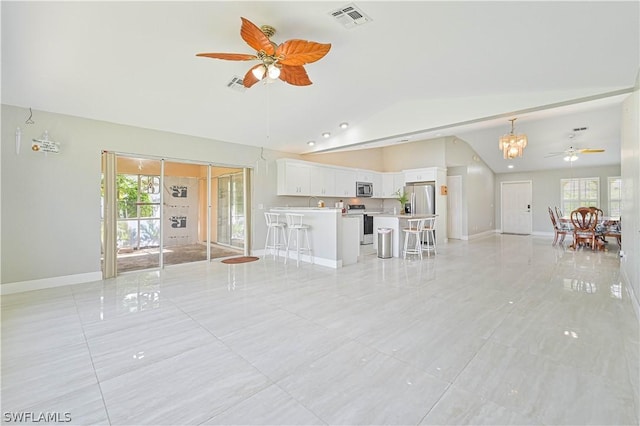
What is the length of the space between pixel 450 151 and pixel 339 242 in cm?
553

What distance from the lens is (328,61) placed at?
12.2 feet

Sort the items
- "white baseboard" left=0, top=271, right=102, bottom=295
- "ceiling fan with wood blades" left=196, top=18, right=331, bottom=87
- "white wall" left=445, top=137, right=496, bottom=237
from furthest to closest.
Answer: "white wall" left=445, top=137, right=496, bottom=237
"white baseboard" left=0, top=271, right=102, bottom=295
"ceiling fan with wood blades" left=196, top=18, right=331, bottom=87

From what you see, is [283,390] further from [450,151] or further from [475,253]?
[450,151]

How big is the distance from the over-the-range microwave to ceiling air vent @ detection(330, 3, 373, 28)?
5.82m

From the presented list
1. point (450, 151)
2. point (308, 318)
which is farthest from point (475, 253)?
point (308, 318)

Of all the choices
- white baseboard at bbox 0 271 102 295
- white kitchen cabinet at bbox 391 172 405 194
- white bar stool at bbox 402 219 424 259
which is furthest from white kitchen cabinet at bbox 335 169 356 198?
white baseboard at bbox 0 271 102 295

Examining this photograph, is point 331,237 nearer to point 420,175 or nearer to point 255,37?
point 255,37


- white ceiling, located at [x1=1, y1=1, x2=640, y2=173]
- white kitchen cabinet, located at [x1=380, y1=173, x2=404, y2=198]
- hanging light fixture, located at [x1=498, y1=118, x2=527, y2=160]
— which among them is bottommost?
white kitchen cabinet, located at [x1=380, y1=173, x2=404, y2=198]

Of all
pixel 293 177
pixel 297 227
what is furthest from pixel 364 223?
pixel 297 227

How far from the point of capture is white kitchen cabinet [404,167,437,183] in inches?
334

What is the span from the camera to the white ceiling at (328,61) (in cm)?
257

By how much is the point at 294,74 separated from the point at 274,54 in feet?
1.49

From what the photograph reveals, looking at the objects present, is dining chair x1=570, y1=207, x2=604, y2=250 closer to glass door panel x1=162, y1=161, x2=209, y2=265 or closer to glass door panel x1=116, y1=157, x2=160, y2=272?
glass door panel x1=162, y1=161, x2=209, y2=265

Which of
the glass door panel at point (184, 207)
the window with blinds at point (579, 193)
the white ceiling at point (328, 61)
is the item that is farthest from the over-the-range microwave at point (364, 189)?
the window with blinds at point (579, 193)
